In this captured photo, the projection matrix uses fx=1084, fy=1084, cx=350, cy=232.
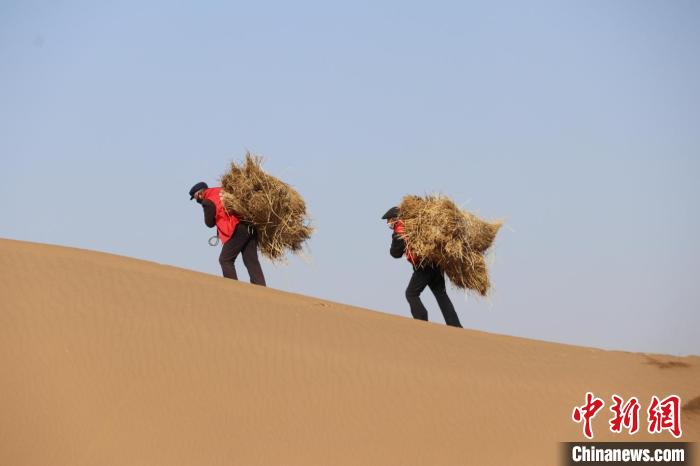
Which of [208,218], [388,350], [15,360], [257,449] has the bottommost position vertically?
[257,449]

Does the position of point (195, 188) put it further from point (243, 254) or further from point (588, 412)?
point (588, 412)

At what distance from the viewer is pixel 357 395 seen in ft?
31.5

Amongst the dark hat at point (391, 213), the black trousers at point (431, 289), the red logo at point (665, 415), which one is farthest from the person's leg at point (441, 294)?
the red logo at point (665, 415)

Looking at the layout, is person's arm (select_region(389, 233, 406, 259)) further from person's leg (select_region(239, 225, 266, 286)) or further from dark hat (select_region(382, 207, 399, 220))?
person's leg (select_region(239, 225, 266, 286))

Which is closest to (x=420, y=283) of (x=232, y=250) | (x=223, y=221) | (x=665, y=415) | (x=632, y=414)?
(x=232, y=250)

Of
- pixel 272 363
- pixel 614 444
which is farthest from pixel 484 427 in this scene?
pixel 272 363

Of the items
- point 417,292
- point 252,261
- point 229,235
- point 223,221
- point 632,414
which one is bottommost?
point 632,414

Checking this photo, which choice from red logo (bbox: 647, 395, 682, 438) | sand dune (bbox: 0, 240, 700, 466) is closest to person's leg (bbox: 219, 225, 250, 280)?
sand dune (bbox: 0, 240, 700, 466)

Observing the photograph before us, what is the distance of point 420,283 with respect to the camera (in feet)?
39.4

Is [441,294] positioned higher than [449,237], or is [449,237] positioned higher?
[449,237]

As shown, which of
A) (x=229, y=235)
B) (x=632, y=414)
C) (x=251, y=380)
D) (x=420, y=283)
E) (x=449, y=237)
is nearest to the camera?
(x=251, y=380)

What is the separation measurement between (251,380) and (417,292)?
3.09 meters

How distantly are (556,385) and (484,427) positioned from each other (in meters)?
1.15

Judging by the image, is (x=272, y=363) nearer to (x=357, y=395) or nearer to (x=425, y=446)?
(x=357, y=395)
